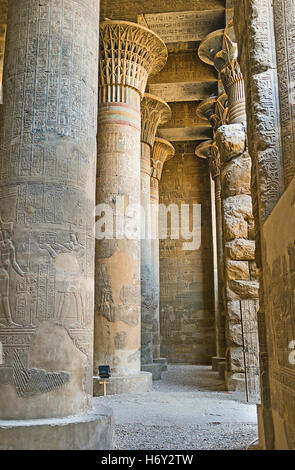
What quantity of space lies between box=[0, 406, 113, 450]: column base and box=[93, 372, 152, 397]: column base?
403 centimetres

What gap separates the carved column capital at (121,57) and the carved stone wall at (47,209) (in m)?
4.64

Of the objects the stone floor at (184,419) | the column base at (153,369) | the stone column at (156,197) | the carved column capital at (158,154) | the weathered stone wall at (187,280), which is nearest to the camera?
the stone floor at (184,419)

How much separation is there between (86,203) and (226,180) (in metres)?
4.86

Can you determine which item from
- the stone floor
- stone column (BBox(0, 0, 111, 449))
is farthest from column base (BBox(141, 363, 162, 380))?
stone column (BBox(0, 0, 111, 449))

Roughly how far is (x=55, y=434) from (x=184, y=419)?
2788 millimetres

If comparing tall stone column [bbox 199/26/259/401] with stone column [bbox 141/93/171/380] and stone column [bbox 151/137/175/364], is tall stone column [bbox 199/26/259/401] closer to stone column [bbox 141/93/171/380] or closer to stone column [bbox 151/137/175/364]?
stone column [bbox 141/93/171/380]

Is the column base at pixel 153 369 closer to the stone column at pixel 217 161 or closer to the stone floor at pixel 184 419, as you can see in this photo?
the stone column at pixel 217 161

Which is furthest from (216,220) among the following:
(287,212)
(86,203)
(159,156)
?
(287,212)

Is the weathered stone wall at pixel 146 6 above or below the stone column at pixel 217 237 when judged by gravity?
above

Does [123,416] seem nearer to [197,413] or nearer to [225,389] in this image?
[197,413]

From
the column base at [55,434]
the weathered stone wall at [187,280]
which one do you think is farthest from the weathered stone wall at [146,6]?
the column base at [55,434]

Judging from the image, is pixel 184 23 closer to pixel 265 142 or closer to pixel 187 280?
pixel 265 142

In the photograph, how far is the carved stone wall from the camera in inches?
140

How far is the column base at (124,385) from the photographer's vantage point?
7.60 meters
